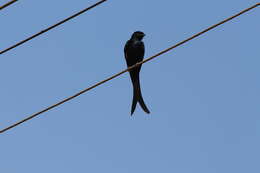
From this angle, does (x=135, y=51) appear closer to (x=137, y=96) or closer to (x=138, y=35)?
(x=138, y=35)

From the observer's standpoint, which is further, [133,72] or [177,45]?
[133,72]

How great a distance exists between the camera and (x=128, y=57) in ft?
29.2

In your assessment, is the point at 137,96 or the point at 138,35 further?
the point at 138,35

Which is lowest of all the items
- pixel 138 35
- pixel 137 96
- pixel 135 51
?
pixel 137 96

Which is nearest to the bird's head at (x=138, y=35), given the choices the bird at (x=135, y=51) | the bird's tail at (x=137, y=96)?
the bird at (x=135, y=51)

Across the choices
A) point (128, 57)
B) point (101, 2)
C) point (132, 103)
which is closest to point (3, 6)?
point (101, 2)

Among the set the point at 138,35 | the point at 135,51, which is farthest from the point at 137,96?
the point at 138,35

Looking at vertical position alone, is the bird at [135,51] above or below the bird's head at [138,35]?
below

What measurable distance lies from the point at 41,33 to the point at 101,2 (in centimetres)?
48

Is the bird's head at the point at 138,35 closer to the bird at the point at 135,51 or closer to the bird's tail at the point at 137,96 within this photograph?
the bird at the point at 135,51

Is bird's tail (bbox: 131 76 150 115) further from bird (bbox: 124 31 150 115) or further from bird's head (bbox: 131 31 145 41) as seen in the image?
bird's head (bbox: 131 31 145 41)

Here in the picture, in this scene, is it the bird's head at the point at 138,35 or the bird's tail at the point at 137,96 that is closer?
the bird's tail at the point at 137,96

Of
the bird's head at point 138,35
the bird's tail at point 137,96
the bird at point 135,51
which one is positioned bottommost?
the bird's tail at point 137,96

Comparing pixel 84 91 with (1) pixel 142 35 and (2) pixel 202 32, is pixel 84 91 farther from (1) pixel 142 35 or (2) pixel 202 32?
(1) pixel 142 35
